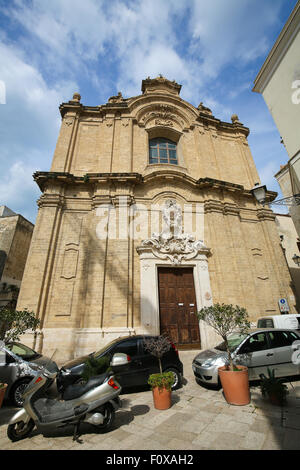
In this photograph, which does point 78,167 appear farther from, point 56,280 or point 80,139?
point 56,280

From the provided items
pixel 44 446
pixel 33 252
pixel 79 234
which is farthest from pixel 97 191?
pixel 44 446

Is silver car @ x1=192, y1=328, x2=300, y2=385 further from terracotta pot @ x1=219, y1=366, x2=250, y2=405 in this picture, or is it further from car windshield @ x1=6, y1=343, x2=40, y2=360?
car windshield @ x1=6, y1=343, x2=40, y2=360

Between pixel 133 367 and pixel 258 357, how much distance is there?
9.97ft

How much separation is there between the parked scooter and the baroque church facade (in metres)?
4.44

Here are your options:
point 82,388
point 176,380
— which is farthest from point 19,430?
point 176,380

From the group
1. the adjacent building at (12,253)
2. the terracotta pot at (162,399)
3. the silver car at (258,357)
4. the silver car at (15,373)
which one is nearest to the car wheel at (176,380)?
the silver car at (258,357)

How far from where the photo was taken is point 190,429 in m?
3.12

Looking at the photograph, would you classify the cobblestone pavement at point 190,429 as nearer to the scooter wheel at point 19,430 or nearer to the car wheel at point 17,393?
the scooter wheel at point 19,430

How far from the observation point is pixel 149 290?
8.91 m

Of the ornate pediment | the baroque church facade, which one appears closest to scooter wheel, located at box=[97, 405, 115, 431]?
the baroque church facade

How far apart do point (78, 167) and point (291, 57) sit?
9.90 metres

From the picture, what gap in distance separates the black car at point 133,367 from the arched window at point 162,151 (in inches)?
423

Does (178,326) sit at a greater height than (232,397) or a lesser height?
greater
